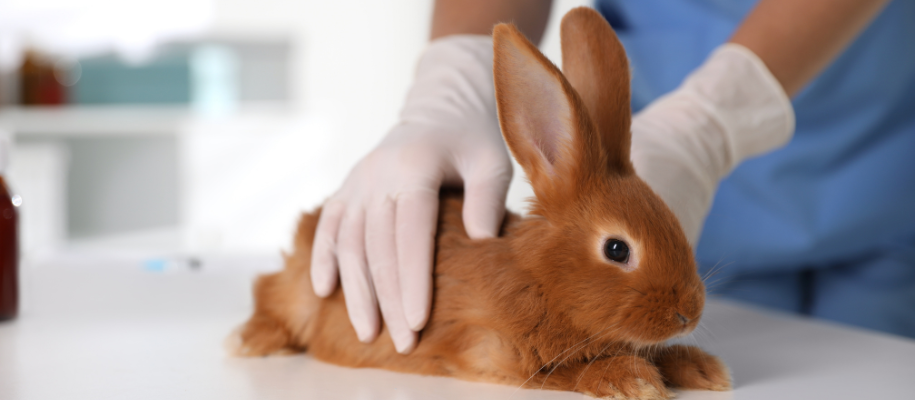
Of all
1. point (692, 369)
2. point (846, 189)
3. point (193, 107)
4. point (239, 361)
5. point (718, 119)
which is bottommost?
point (193, 107)

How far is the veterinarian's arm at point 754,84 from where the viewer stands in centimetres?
131

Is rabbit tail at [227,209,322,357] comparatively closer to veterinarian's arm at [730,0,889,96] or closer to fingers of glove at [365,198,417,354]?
fingers of glove at [365,198,417,354]

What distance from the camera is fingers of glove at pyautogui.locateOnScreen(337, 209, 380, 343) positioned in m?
0.98

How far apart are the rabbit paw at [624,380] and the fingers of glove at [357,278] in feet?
1.01

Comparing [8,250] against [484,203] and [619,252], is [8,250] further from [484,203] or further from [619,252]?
[619,252]

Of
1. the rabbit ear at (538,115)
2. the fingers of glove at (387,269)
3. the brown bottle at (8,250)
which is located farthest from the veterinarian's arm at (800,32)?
the brown bottle at (8,250)

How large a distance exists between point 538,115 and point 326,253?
1.29 ft

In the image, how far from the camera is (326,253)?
1.04m

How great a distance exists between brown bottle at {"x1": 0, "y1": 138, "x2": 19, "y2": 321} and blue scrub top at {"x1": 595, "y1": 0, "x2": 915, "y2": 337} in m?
1.46

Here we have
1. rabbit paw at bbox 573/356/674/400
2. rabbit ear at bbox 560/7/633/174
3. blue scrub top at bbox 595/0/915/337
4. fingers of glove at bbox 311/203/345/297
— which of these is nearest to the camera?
rabbit paw at bbox 573/356/674/400

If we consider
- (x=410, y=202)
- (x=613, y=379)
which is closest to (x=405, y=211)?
(x=410, y=202)

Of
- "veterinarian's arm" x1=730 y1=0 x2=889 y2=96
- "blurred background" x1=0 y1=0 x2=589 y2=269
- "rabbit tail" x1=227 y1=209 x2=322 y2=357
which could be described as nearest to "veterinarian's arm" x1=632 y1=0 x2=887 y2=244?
"veterinarian's arm" x1=730 y1=0 x2=889 y2=96

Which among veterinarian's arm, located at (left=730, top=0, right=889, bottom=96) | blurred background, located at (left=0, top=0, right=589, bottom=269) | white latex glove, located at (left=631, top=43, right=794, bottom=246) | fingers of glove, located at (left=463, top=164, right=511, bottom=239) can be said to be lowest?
blurred background, located at (left=0, top=0, right=589, bottom=269)

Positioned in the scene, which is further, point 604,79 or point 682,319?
point 604,79
